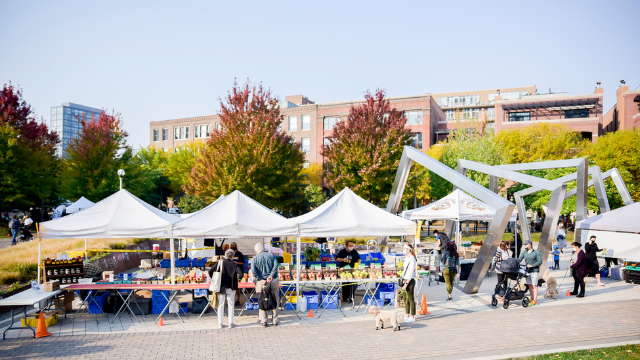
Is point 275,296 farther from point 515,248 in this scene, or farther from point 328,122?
point 328,122

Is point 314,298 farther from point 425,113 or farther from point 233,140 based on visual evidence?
point 425,113

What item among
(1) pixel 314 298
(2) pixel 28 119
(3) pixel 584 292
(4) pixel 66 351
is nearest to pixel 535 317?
(3) pixel 584 292

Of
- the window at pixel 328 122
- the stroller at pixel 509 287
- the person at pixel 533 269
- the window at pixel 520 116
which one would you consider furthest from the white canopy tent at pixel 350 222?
the window at pixel 520 116

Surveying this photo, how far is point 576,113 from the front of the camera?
5878 centimetres

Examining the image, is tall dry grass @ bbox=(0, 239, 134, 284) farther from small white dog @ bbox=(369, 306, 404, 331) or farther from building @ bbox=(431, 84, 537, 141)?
building @ bbox=(431, 84, 537, 141)

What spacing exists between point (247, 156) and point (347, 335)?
720 inches

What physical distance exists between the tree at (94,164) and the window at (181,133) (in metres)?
30.5

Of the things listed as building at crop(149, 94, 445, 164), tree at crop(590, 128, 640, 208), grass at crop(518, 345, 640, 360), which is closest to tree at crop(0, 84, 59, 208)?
building at crop(149, 94, 445, 164)

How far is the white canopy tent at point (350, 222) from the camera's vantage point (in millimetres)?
11352

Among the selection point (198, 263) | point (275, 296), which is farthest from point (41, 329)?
point (198, 263)

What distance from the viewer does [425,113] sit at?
52906 mm

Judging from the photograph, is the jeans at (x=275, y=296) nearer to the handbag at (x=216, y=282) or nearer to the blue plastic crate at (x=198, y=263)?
the handbag at (x=216, y=282)

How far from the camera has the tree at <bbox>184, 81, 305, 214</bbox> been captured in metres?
25.8

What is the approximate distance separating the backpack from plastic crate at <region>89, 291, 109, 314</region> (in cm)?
423
